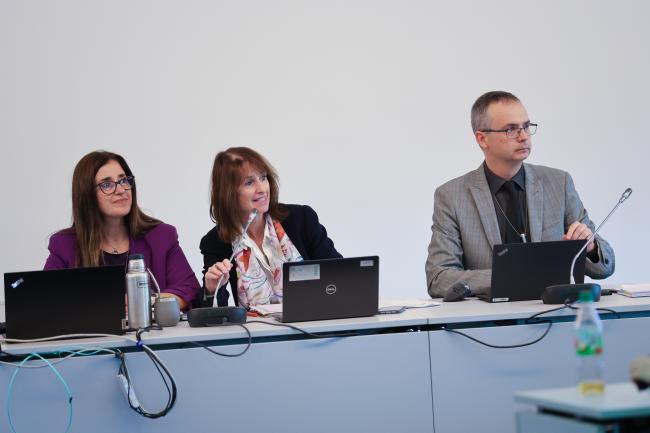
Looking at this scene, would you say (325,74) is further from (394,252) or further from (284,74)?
(394,252)

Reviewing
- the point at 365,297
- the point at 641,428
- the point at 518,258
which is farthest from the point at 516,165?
the point at 641,428

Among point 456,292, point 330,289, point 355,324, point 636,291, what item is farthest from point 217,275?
point 636,291

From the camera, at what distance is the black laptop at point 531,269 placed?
2.61 m

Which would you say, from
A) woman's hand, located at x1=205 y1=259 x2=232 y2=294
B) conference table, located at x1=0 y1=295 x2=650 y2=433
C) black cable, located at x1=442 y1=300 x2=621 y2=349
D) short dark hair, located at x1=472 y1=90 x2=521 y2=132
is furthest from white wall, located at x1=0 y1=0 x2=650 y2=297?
black cable, located at x1=442 y1=300 x2=621 y2=349

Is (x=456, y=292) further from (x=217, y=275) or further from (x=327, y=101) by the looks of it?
(x=327, y=101)

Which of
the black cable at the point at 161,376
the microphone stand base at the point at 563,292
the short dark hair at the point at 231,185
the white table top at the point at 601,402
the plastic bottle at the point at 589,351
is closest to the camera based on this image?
the white table top at the point at 601,402

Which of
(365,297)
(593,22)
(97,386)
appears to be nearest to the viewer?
(97,386)

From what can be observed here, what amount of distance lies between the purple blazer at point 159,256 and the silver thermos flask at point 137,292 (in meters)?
0.56

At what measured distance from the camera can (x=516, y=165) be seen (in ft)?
10.5

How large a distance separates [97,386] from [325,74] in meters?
2.25

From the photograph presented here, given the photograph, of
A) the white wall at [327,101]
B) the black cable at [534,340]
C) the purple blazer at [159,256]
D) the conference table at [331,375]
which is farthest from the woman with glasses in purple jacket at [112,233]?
the black cable at [534,340]

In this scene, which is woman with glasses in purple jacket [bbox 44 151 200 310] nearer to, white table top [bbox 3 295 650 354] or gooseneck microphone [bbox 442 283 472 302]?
white table top [bbox 3 295 650 354]

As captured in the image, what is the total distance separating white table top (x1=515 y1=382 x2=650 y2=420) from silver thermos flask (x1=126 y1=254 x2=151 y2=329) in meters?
1.33

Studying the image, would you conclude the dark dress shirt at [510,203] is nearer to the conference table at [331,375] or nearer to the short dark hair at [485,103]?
the short dark hair at [485,103]
